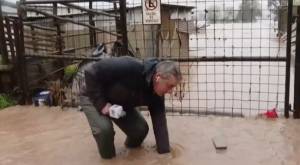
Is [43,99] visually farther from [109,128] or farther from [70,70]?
[109,128]

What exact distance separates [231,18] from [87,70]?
11.0 feet

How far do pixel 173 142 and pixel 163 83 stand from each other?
4.48 feet

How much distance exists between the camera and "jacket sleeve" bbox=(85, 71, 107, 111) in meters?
4.22

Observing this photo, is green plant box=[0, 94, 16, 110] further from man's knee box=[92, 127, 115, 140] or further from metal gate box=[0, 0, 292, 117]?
man's knee box=[92, 127, 115, 140]

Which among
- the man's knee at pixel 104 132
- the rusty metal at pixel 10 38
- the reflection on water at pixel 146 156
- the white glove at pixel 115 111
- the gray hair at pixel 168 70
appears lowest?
the reflection on water at pixel 146 156

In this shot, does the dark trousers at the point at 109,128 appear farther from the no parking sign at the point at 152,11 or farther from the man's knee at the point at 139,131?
the no parking sign at the point at 152,11

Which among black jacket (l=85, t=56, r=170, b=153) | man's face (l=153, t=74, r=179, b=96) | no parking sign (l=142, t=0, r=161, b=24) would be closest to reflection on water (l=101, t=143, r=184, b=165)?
black jacket (l=85, t=56, r=170, b=153)

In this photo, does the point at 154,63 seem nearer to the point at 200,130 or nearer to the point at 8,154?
the point at 200,130

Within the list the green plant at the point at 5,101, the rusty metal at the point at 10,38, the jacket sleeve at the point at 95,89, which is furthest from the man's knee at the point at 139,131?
the rusty metal at the point at 10,38

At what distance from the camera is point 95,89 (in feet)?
13.9

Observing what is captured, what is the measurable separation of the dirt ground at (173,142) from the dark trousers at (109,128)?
115 mm

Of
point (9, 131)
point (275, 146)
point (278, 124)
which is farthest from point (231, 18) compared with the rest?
point (9, 131)

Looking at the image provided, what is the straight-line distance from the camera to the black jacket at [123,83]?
13.8 feet

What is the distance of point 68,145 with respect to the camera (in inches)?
200
